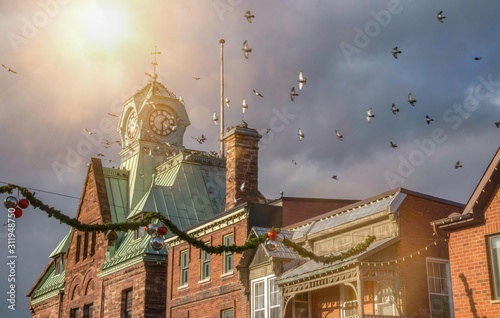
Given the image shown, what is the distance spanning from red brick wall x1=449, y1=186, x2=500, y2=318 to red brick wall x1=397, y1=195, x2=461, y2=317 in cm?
277

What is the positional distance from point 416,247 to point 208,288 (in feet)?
41.5

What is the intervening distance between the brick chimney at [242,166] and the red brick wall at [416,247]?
12.2 metres

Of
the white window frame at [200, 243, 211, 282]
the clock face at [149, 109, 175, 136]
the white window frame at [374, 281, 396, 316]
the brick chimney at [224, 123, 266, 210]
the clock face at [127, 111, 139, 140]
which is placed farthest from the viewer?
the clock face at [127, 111, 139, 140]

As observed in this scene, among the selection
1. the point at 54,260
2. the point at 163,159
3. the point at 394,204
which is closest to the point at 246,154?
the point at 394,204

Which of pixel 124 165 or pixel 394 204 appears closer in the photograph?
pixel 394 204

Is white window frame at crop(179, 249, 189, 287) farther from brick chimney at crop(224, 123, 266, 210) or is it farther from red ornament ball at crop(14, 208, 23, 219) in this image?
red ornament ball at crop(14, 208, 23, 219)

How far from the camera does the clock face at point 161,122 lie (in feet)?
180

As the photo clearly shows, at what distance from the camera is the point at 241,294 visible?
32.5 meters

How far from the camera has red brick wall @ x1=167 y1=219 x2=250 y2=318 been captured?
33.0 metres

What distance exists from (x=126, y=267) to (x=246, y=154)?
33.5 ft

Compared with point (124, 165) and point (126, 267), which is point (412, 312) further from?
point (124, 165)

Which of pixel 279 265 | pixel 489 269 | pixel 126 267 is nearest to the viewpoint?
pixel 489 269

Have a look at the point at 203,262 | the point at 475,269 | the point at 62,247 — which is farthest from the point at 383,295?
the point at 62,247

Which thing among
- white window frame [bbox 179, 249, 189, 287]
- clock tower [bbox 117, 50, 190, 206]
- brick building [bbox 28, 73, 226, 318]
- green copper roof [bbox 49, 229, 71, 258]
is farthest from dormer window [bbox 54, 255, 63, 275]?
white window frame [bbox 179, 249, 189, 287]
